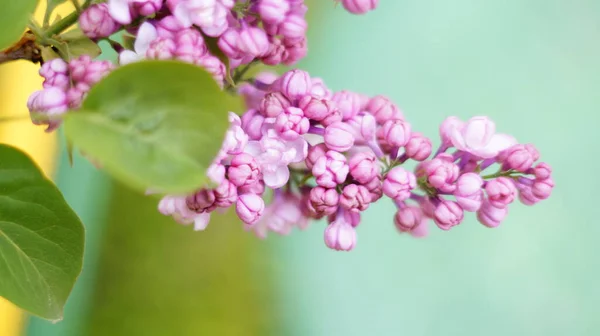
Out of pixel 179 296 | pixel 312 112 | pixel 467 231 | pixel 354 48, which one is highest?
pixel 312 112

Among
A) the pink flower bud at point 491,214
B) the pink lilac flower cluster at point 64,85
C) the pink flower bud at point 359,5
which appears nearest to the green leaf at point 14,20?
the pink lilac flower cluster at point 64,85

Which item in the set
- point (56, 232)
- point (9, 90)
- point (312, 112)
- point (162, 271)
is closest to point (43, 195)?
point (56, 232)

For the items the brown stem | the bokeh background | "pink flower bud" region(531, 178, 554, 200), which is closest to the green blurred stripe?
the bokeh background

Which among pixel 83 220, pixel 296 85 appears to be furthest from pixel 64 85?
pixel 83 220

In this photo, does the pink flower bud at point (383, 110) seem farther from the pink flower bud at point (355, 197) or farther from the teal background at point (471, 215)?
the teal background at point (471, 215)

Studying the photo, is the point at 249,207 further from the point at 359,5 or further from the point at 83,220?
the point at 83,220

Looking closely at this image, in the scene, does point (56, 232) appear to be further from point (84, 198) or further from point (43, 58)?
point (84, 198)
